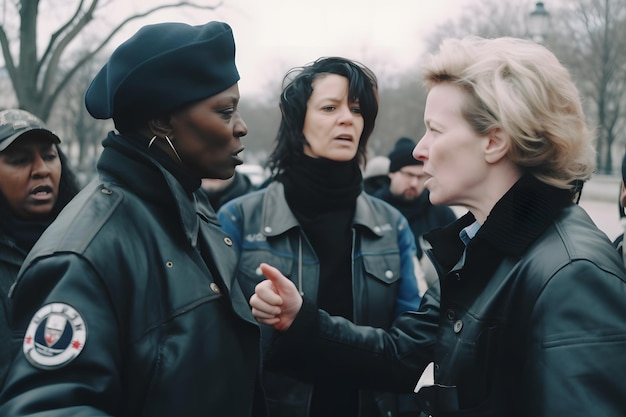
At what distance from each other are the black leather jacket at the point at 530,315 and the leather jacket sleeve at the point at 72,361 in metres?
1.08

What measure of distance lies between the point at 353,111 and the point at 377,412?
1.59 meters

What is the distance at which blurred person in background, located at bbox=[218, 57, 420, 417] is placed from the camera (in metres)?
3.51

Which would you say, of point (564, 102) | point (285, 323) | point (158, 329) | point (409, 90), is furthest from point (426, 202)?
point (409, 90)

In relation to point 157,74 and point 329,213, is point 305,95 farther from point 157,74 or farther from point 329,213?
point 157,74

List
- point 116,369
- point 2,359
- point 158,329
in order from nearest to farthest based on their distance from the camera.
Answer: point 116,369, point 158,329, point 2,359

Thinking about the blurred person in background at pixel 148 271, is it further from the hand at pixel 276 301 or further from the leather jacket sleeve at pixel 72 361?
the hand at pixel 276 301

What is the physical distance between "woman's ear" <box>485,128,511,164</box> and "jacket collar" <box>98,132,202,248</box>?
3.34 ft

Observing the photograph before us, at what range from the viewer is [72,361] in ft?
5.86

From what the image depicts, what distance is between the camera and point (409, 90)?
157 ft

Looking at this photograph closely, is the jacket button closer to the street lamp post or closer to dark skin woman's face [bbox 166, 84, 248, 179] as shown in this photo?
dark skin woman's face [bbox 166, 84, 248, 179]

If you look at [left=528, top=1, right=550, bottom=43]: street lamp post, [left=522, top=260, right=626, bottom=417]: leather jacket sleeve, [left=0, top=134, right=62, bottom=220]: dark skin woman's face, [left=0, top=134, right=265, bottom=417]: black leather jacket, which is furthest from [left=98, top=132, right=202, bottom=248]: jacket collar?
[left=528, top=1, right=550, bottom=43]: street lamp post

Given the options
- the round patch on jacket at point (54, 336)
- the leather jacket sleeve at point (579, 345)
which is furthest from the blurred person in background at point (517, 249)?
the round patch on jacket at point (54, 336)

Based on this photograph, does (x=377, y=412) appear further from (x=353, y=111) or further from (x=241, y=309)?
(x=353, y=111)

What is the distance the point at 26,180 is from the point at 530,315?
2.76 metres
